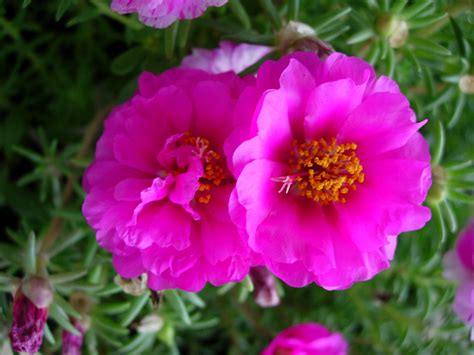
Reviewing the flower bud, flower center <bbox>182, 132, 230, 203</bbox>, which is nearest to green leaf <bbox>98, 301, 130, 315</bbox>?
the flower bud

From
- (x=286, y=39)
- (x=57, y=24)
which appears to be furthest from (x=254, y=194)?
(x=57, y=24)

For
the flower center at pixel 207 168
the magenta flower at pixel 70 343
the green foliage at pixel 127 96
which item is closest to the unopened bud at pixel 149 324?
the green foliage at pixel 127 96

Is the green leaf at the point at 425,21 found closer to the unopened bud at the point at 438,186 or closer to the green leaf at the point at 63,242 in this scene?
the unopened bud at the point at 438,186

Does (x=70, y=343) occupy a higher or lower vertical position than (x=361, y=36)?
lower

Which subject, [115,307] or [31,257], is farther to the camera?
[115,307]

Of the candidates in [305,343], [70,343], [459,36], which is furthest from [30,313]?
[459,36]

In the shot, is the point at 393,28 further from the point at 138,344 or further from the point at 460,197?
the point at 138,344
